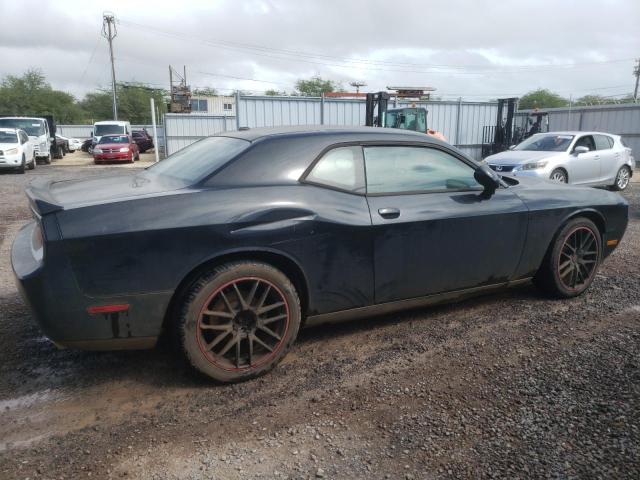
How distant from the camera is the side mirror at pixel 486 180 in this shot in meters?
3.74

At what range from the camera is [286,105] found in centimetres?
2059

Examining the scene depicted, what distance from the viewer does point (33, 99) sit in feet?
193

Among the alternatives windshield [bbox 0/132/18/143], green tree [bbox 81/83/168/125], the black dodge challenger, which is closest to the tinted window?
windshield [bbox 0/132/18/143]

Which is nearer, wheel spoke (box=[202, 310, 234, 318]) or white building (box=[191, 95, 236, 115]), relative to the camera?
wheel spoke (box=[202, 310, 234, 318])

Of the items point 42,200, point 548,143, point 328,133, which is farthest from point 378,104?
point 42,200

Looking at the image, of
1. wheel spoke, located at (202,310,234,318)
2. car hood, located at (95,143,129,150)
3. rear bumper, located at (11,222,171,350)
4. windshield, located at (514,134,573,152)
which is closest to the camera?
rear bumper, located at (11,222,171,350)

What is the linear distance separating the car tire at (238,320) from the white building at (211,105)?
39401mm

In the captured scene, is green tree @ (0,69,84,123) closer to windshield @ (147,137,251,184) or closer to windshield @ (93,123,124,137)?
windshield @ (93,123,124,137)

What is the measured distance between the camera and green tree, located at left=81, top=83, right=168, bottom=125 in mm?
67219

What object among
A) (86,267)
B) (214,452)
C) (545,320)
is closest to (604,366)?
(545,320)

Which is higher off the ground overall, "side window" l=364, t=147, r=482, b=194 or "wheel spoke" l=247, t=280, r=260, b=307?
"side window" l=364, t=147, r=482, b=194

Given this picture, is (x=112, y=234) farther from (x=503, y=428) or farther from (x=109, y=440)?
(x=503, y=428)

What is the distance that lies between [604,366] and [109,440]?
9.63 ft

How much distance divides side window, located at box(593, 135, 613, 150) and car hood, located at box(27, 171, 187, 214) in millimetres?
11214
